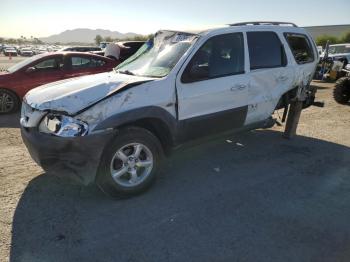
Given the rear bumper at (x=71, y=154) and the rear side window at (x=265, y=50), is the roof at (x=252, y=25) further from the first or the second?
the rear bumper at (x=71, y=154)

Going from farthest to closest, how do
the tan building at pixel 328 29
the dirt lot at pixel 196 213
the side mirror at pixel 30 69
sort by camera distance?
the tan building at pixel 328 29
the side mirror at pixel 30 69
the dirt lot at pixel 196 213

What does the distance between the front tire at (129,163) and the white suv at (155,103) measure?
11 millimetres

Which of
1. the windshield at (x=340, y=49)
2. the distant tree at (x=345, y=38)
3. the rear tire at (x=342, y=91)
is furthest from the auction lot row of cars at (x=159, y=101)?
the distant tree at (x=345, y=38)

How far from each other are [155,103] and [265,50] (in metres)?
2.36

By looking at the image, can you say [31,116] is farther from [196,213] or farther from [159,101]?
[196,213]

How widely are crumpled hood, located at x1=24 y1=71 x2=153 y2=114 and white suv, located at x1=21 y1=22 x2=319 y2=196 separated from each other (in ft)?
0.04

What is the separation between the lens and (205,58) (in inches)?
184

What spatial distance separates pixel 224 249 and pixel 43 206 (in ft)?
6.72

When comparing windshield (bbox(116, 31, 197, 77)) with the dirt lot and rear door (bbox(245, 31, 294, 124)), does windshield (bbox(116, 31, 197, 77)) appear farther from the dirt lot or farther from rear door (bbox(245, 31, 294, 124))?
the dirt lot

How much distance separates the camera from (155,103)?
13.7 feet

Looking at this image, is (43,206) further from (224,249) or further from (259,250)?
(259,250)

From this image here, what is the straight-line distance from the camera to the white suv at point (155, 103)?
147 inches

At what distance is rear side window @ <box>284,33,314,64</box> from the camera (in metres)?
6.12

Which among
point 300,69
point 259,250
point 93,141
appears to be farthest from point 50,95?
point 300,69
